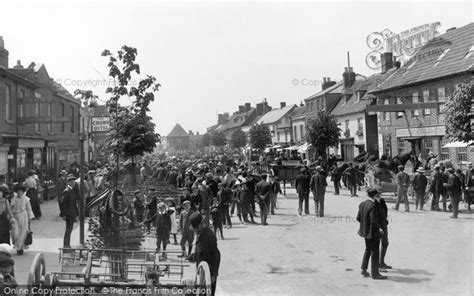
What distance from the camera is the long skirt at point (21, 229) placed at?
388 inches

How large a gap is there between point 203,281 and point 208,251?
1193 millimetres

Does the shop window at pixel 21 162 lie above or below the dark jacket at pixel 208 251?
above

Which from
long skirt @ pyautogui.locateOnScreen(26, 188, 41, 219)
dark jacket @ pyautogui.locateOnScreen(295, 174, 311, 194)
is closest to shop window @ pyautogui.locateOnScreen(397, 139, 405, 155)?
dark jacket @ pyautogui.locateOnScreen(295, 174, 311, 194)

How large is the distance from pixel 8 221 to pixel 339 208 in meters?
11.5

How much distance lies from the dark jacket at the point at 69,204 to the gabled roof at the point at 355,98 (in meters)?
30.5

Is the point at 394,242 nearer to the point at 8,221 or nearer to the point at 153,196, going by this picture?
the point at 153,196

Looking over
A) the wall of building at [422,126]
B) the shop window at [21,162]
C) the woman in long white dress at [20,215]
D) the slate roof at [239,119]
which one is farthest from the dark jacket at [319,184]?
the slate roof at [239,119]

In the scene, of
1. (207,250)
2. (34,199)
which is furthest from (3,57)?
(207,250)

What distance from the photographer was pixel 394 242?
419 inches

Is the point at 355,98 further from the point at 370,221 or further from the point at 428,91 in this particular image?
the point at 370,221

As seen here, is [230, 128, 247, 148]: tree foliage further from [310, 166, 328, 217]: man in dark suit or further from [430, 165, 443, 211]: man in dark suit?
[430, 165, 443, 211]: man in dark suit

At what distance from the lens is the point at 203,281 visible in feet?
16.3

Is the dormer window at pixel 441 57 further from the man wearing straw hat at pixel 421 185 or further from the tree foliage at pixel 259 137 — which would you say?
the tree foliage at pixel 259 137

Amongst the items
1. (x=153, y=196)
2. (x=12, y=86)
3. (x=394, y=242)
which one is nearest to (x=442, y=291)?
(x=394, y=242)
